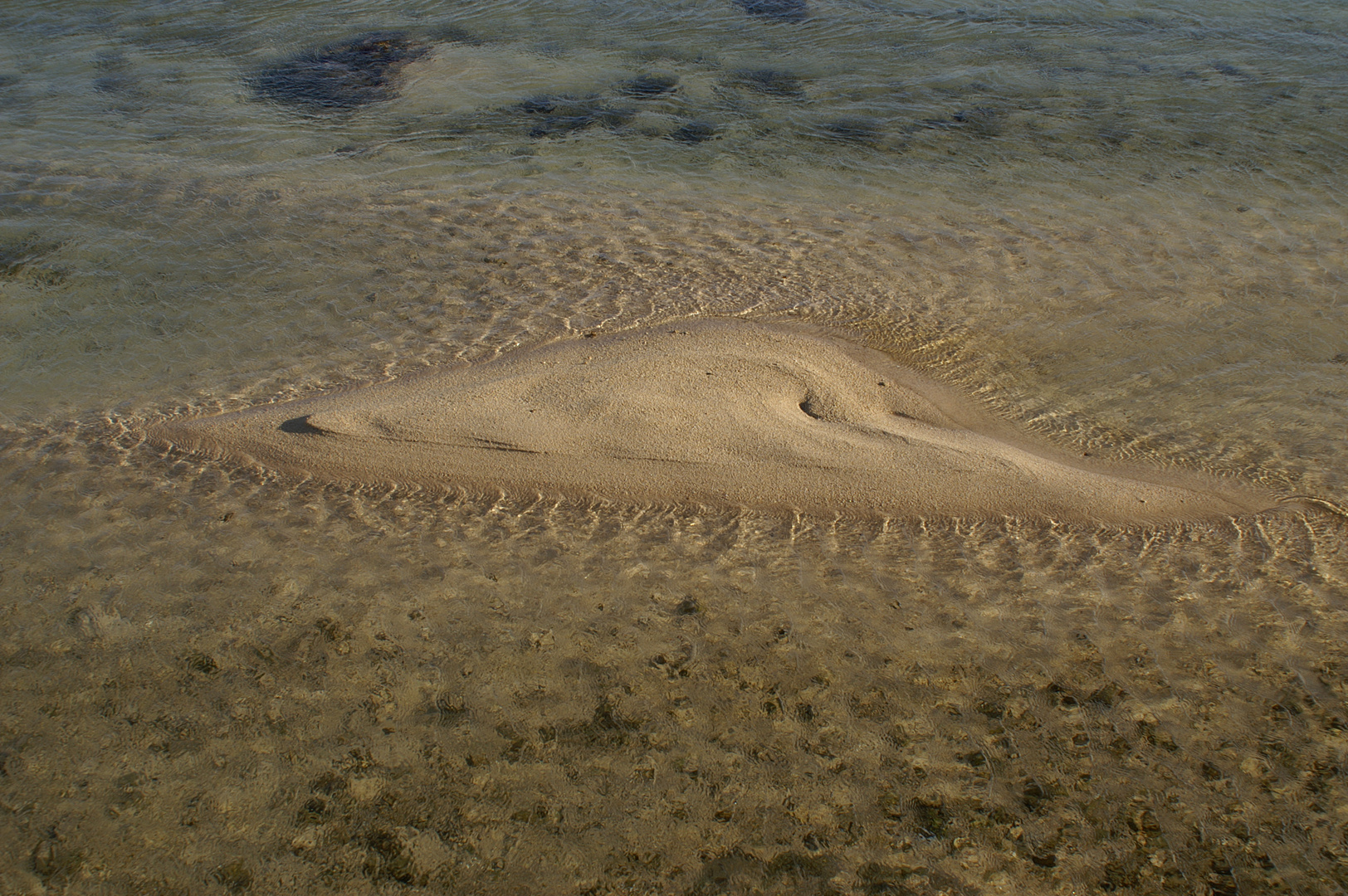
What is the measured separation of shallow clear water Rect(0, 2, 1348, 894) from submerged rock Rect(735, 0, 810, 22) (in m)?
3.18

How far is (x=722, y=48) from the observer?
809 centimetres

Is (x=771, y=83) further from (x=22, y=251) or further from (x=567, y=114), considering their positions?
(x=22, y=251)

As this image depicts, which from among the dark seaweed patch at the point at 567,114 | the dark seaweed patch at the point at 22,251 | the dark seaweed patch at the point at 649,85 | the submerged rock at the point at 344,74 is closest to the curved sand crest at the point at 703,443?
the dark seaweed patch at the point at 22,251

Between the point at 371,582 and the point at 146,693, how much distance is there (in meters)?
0.63

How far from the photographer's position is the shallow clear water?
1885mm

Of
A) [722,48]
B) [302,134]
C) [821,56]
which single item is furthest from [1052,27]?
[302,134]

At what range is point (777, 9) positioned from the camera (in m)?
8.88

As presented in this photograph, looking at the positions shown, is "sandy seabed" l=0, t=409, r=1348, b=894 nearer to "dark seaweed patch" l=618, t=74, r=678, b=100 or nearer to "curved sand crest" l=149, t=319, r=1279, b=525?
"curved sand crest" l=149, t=319, r=1279, b=525

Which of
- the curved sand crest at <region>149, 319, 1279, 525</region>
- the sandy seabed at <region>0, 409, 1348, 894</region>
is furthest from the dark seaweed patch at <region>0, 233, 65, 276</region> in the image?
the sandy seabed at <region>0, 409, 1348, 894</region>

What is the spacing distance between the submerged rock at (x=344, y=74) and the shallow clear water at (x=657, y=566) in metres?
0.94

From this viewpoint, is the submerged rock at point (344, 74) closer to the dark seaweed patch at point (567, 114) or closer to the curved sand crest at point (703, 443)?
the dark seaweed patch at point (567, 114)

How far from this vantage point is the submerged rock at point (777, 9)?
8.72 meters

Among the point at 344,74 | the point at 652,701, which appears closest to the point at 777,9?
the point at 344,74

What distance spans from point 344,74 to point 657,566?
6.74 meters
